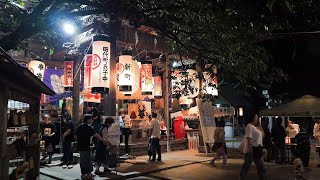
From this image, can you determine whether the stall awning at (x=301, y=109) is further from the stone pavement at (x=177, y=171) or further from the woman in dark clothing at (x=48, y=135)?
the woman in dark clothing at (x=48, y=135)

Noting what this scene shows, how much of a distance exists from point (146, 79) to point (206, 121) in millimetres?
4326

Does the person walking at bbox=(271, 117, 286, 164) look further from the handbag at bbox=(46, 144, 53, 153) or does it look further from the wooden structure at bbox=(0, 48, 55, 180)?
the wooden structure at bbox=(0, 48, 55, 180)

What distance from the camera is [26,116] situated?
25.1ft

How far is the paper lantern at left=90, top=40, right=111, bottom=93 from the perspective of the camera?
11398mm

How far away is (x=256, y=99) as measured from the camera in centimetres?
3800

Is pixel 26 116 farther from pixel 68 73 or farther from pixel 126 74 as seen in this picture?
pixel 68 73

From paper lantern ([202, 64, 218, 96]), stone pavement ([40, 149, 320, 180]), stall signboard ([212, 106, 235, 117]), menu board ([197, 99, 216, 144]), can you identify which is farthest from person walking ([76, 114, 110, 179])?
stall signboard ([212, 106, 235, 117])

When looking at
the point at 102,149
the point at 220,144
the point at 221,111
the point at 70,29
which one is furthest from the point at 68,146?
the point at 221,111

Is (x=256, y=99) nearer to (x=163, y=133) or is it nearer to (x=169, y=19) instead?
(x=163, y=133)

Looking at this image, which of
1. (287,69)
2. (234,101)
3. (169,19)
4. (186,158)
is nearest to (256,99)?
(234,101)

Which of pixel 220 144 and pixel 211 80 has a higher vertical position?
pixel 211 80

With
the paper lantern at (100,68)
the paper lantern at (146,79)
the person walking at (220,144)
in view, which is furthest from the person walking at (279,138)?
the paper lantern at (100,68)

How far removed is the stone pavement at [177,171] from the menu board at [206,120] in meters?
2.24

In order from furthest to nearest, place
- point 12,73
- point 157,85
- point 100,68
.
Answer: point 157,85 → point 100,68 → point 12,73
